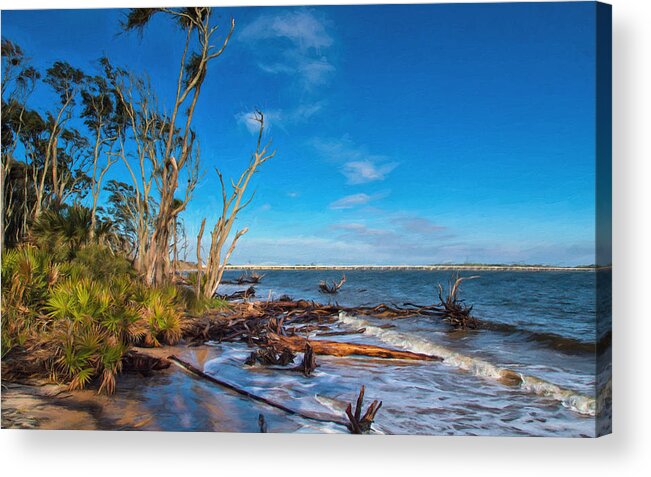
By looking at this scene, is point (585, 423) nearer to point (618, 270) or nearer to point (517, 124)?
point (618, 270)

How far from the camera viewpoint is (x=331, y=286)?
4906 mm

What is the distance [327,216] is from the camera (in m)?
4.85

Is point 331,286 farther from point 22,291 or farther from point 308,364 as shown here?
point 22,291

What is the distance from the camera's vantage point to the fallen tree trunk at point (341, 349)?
187 inches

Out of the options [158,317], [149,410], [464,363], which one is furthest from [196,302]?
[464,363]

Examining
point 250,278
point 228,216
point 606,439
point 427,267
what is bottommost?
point 606,439

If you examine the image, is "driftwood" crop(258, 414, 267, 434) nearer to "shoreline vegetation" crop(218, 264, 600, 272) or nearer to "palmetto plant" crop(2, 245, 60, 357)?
"shoreline vegetation" crop(218, 264, 600, 272)

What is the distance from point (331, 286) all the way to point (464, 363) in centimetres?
175

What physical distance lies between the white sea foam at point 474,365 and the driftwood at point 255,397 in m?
1.15

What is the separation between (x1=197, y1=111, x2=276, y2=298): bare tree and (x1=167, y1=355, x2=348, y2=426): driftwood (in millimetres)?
1153

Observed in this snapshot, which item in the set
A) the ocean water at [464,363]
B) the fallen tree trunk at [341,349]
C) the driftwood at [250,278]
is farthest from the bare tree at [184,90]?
the fallen tree trunk at [341,349]

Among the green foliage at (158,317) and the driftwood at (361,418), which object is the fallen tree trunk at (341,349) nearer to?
the driftwood at (361,418)

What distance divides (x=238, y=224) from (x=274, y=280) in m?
0.84

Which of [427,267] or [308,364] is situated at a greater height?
[427,267]
